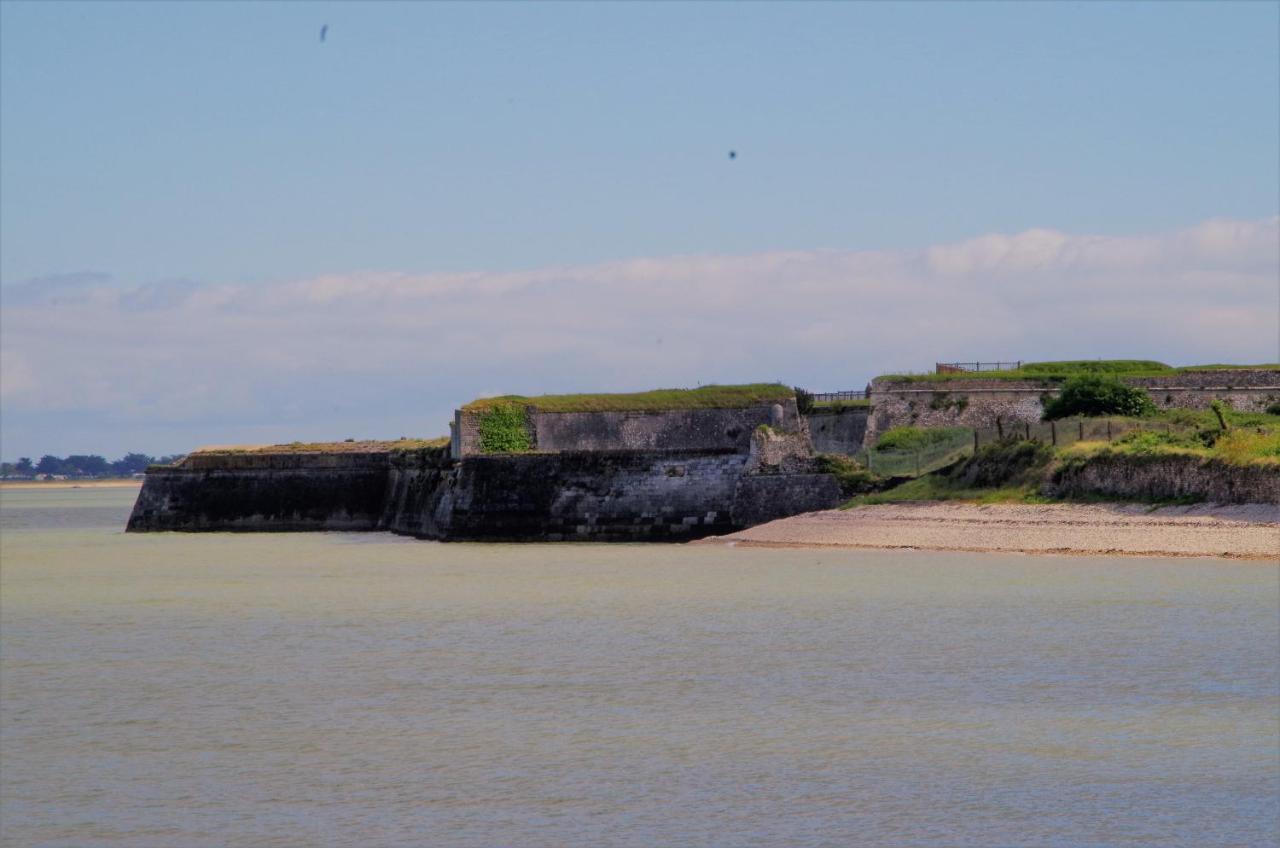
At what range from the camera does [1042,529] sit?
130ft

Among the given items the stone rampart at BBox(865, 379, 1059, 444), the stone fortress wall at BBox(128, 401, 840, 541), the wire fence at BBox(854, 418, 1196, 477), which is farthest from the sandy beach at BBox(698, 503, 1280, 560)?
the stone rampart at BBox(865, 379, 1059, 444)

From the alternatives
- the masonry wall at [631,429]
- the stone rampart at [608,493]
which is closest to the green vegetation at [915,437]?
the masonry wall at [631,429]

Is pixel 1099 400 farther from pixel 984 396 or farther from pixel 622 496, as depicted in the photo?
pixel 622 496

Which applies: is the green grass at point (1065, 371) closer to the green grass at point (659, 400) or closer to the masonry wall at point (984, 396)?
the masonry wall at point (984, 396)

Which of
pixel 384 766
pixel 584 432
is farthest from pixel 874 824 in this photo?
pixel 584 432

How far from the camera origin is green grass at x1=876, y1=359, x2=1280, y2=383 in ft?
194

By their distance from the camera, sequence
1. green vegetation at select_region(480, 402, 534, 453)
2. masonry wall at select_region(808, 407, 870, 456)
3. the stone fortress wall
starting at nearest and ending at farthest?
the stone fortress wall < green vegetation at select_region(480, 402, 534, 453) < masonry wall at select_region(808, 407, 870, 456)

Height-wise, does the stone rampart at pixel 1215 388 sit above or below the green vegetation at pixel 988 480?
above

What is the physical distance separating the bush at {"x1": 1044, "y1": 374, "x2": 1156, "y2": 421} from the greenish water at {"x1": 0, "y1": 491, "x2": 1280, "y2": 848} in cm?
1667

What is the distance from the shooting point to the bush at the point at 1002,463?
43.7 meters

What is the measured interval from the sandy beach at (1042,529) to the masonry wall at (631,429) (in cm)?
603

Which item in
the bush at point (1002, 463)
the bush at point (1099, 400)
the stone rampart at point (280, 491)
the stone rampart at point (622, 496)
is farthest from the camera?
the stone rampart at point (280, 491)

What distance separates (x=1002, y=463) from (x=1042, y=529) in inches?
199

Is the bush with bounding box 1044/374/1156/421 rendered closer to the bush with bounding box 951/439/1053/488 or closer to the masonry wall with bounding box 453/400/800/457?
the bush with bounding box 951/439/1053/488
